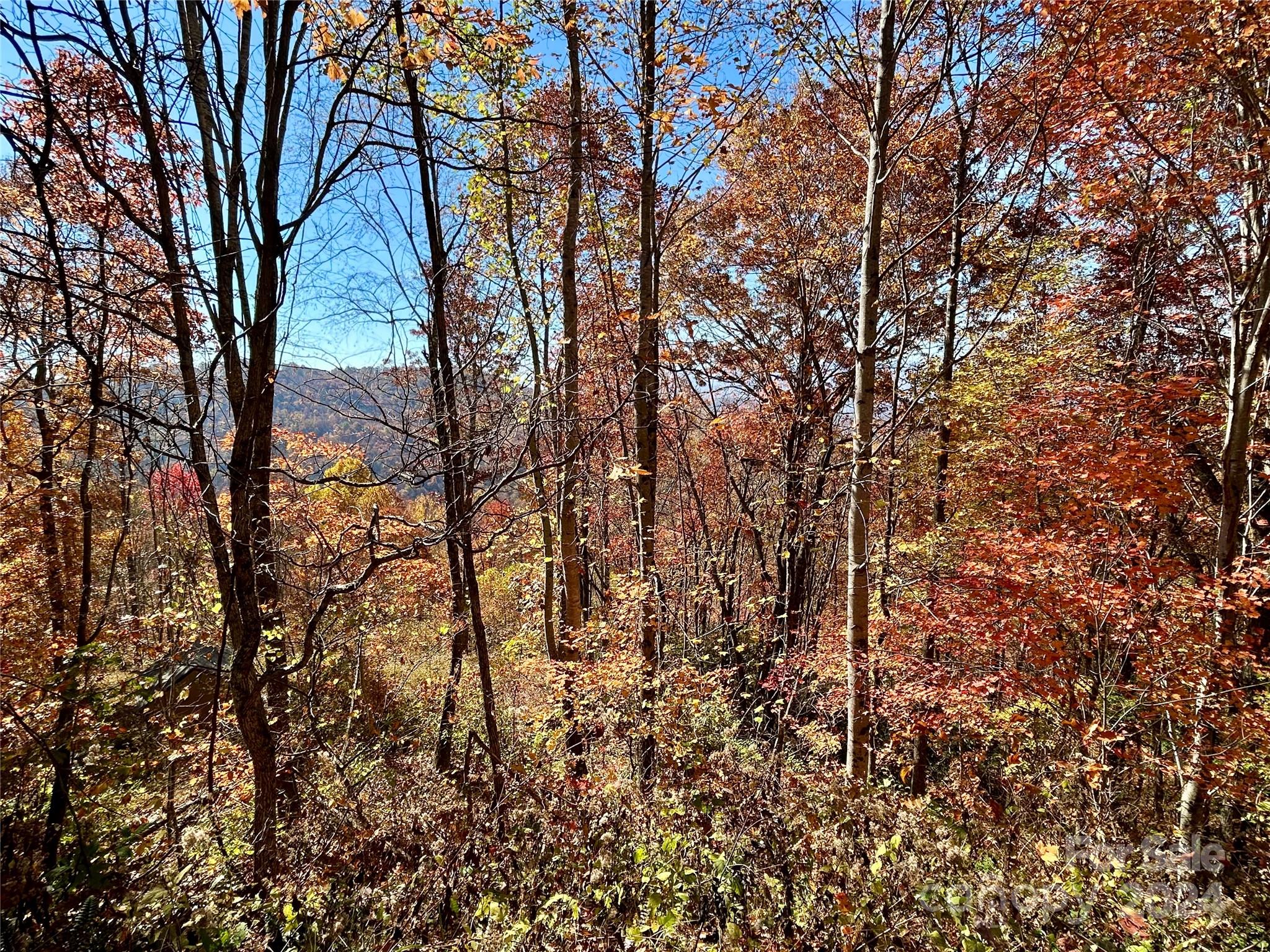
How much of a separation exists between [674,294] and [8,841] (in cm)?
1048

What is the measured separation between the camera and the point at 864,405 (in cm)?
447

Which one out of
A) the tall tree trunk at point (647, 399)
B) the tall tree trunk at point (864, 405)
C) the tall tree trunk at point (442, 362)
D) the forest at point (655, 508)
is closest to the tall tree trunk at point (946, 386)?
the forest at point (655, 508)

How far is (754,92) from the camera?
15.9 feet

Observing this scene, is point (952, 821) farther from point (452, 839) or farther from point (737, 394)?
point (737, 394)

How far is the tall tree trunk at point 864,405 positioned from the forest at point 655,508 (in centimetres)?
4

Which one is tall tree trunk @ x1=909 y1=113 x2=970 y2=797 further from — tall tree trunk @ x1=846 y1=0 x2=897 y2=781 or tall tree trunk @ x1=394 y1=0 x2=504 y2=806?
tall tree trunk @ x1=394 y1=0 x2=504 y2=806

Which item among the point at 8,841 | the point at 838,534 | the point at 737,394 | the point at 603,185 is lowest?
the point at 8,841

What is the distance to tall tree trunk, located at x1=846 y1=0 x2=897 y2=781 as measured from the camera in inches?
173

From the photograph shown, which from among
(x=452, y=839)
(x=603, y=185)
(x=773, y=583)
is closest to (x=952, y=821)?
(x=452, y=839)

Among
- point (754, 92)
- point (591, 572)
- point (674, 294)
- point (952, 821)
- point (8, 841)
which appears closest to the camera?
point (8, 841)

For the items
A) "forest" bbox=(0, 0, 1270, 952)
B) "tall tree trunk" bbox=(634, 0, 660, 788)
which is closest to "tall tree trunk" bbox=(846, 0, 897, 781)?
"forest" bbox=(0, 0, 1270, 952)

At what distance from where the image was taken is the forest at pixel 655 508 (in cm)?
265

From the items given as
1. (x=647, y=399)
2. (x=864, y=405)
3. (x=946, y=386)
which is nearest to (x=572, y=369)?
(x=647, y=399)

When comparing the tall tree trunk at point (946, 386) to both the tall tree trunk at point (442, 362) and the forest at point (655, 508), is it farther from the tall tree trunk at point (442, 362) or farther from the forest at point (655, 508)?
the tall tree trunk at point (442, 362)
